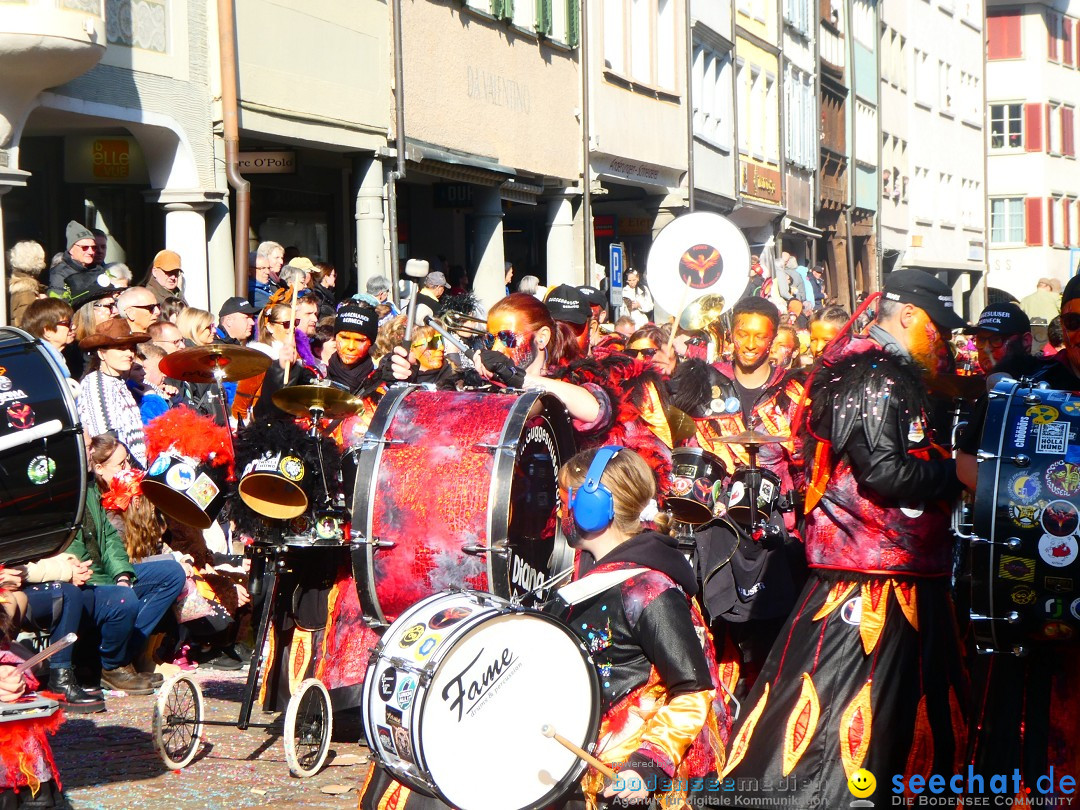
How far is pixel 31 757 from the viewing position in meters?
5.09

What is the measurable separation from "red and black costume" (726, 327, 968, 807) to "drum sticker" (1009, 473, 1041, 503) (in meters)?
0.78

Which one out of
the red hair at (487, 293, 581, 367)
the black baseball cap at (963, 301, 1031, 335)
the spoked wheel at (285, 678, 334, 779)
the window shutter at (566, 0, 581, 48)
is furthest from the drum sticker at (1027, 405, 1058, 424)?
the window shutter at (566, 0, 581, 48)

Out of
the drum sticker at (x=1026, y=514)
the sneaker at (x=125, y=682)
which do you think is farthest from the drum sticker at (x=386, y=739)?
the sneaker at (x=125, y=682)

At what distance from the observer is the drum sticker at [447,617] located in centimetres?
409

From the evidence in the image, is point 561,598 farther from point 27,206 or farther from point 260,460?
point 27,206

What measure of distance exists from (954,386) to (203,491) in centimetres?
303

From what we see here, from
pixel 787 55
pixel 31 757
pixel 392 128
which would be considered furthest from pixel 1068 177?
pixel 31 757

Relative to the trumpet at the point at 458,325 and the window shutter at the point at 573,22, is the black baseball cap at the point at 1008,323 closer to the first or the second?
the trumpet at the point at 458,325

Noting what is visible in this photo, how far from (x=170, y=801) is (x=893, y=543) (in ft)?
9.58

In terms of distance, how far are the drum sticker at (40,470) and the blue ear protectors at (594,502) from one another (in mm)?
1626

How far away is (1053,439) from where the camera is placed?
4.55m

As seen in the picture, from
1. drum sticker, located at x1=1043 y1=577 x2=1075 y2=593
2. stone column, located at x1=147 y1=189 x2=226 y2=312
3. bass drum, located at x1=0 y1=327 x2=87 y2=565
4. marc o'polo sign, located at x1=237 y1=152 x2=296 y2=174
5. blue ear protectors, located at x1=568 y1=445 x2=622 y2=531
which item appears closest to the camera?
blue ear protectors, located at x1=568 y1=445 x2=622 y2=531

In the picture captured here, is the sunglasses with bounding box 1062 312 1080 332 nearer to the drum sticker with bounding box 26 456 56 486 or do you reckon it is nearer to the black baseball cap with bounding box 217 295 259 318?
the drum sticker with bounding box 26 456 56 486

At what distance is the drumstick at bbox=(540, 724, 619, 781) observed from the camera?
12.5ft
